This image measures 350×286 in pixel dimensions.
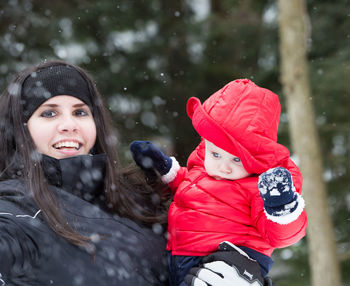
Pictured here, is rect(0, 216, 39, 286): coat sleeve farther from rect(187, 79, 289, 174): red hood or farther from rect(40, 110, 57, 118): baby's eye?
rect(187, 79, 289, 174): red hood

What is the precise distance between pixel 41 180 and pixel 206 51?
5442 millimetres

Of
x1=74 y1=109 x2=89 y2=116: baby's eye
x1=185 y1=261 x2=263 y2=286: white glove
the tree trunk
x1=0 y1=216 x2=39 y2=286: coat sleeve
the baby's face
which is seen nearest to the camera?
x1=0 y1=216 x2=39 y2=286: coat sleeve

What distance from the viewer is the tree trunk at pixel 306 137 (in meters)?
6.27

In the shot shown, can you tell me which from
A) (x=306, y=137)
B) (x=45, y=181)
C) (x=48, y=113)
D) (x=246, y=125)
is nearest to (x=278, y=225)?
(x=246, y=125)

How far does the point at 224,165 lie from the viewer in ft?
7.30

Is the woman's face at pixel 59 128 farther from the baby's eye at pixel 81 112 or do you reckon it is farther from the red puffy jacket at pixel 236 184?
the red puffy jacket at pixel 236 184

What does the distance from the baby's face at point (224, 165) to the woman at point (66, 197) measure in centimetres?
47

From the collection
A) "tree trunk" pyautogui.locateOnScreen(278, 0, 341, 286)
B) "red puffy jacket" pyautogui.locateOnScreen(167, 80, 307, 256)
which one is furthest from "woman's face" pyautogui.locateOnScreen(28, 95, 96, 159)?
"tree trunk" pyautogui.locateOnScreen(278, 0, 341, 286)

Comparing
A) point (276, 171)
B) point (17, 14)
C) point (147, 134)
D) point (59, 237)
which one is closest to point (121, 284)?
point (59, 237)

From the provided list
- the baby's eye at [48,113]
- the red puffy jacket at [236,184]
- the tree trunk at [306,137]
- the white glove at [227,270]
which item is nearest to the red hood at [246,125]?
the red puffy jacket at [236,184]

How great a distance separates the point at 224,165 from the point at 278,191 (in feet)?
1.28

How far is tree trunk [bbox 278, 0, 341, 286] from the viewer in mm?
6273

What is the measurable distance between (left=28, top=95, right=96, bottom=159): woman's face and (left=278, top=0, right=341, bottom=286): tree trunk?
439 centimetres

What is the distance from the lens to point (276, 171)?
1.89 meters
